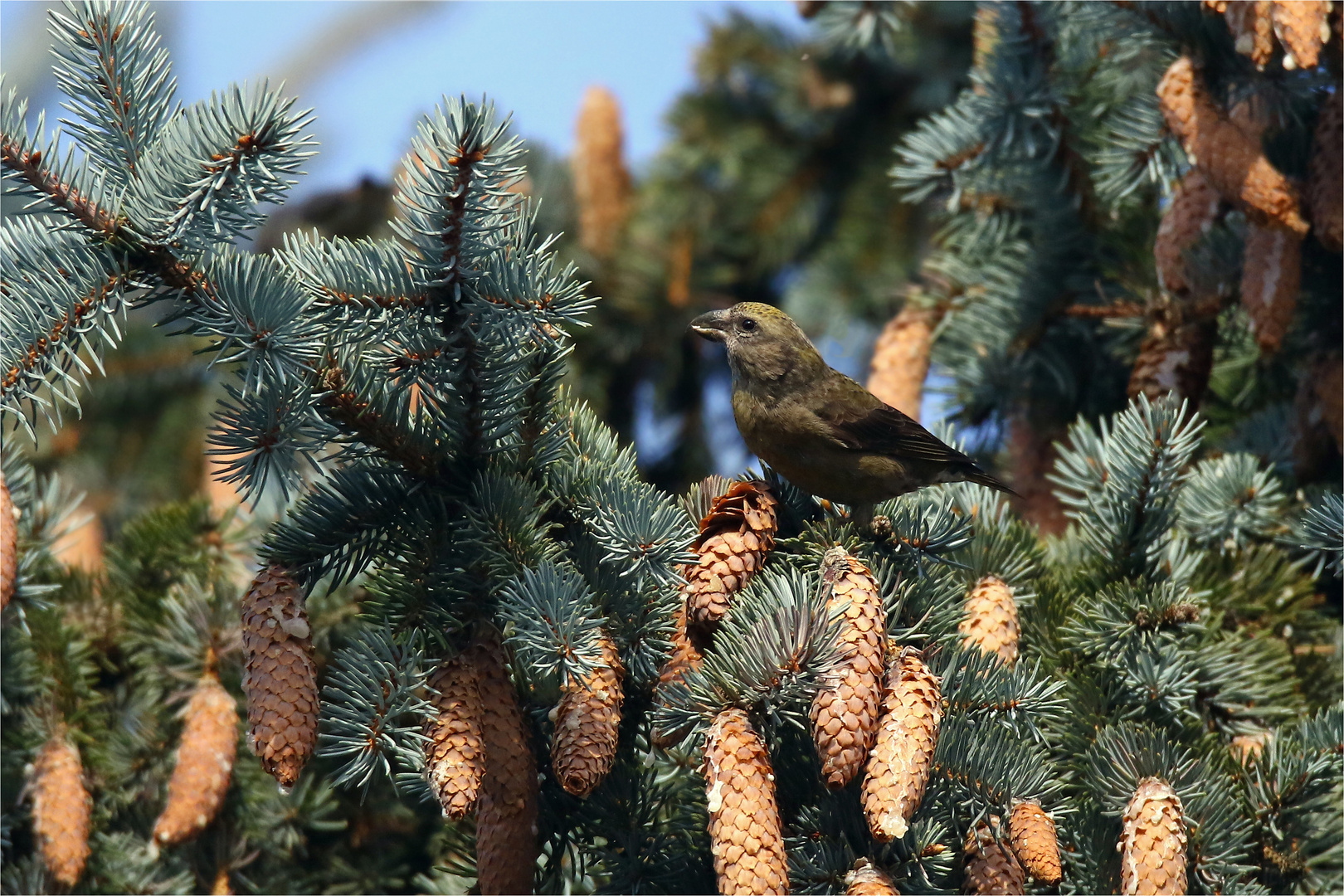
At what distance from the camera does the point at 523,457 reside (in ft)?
8.79

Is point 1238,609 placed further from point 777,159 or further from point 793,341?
point 777,159

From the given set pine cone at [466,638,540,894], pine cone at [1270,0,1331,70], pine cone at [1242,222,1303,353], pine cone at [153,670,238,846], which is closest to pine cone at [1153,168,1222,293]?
pine cone at [1242,222,1303,353]

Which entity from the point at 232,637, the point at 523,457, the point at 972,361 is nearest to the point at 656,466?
the point at 972,361

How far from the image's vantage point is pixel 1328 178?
3344 millimetres

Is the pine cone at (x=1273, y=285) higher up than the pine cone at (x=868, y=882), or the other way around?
the pine cone at (x=1273, y=285)

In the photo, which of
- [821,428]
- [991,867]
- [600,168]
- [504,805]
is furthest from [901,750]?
[600,168]

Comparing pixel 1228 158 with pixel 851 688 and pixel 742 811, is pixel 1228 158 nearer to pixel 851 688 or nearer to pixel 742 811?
pixel 851 688

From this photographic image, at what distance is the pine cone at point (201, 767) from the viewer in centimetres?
295

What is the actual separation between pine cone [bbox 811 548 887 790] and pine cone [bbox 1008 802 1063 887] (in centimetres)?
36

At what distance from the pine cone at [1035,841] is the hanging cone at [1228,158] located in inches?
71.9

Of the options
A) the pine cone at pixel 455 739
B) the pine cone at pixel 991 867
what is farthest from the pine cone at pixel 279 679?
the pine cone at pixel 991 867

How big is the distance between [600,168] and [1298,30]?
149 inches

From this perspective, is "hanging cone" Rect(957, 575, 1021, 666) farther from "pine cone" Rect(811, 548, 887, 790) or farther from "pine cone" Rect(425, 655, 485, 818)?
"pine cone" Rect(425, 655, 485, 818)

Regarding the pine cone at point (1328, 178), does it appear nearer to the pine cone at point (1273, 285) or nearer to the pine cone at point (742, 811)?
the pine cone at point (1273, 285)
